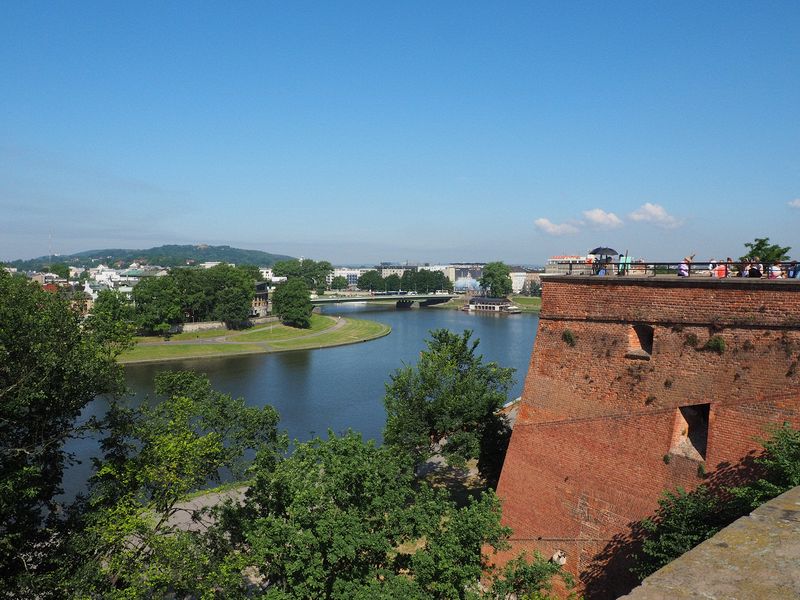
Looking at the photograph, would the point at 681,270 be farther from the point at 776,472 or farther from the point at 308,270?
the point at 308,270

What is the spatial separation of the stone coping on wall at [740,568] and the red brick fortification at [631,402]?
5.98 metres

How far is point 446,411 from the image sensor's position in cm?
2225

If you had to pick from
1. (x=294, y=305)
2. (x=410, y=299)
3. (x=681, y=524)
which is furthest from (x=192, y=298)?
(x=681, y=524)

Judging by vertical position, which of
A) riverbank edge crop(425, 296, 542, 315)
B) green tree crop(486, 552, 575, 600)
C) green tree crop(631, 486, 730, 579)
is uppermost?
green tree crop(631, 486, 730, 579)

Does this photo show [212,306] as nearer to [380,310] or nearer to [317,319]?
[317,319]

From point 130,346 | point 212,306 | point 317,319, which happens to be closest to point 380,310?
point 317,319

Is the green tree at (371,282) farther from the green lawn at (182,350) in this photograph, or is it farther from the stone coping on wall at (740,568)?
the stone coping on wall at (740,568)

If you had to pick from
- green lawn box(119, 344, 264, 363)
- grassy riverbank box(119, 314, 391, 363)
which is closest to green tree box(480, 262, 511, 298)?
grassy riverbank box(119, 314, 391, 363)

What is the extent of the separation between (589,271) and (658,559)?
6.76 metres

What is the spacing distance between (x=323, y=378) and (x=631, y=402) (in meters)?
43.7

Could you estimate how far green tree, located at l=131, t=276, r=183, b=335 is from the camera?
69.6 metres

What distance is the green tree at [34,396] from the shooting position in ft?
39.0

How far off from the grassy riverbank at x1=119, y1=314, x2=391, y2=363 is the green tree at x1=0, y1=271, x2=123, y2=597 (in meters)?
50.0

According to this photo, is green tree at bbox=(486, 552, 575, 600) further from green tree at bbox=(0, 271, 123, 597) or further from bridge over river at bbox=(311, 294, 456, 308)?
bridge over river at bbox=(311, 294, 456, 308)
